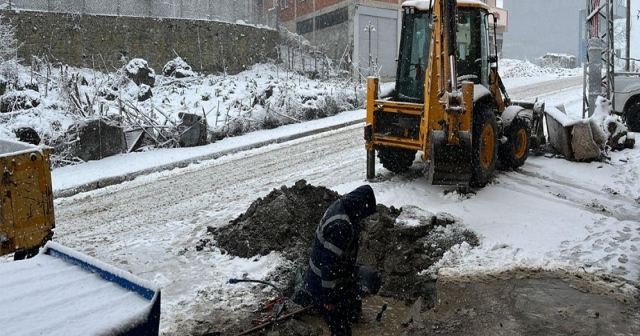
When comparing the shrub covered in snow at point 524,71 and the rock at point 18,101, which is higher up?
the shrub covered in snow at point 524,71

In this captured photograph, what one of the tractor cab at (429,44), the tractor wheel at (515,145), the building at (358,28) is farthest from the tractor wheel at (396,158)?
the building at (358,28)

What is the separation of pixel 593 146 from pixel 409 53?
435 centimetres

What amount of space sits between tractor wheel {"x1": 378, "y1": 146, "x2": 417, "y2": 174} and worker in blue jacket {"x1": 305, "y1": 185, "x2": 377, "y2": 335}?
5.87 meters

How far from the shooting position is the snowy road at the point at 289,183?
21.1ft

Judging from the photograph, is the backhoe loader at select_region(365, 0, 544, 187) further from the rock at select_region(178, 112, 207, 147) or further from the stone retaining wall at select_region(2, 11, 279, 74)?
the stone retaining wall at select_region(2, 11, 279, 74)

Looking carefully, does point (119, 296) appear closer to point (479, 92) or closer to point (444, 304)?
point (444, 304)

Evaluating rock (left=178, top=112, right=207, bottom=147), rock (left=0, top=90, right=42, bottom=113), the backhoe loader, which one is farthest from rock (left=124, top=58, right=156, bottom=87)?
the backhoe loader

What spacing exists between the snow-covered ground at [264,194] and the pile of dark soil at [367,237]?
0.22m

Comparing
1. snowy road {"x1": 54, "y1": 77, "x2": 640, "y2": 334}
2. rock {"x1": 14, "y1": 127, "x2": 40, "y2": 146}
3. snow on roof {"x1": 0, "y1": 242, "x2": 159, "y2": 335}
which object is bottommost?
snowy road {"x1": 54, "y1": 77, "x2": 640, "y2": 334}

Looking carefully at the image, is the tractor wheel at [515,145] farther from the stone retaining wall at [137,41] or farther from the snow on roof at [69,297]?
the stone retaining wall at [137,41]

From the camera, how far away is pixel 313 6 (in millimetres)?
34500

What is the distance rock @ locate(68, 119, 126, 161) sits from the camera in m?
12.7

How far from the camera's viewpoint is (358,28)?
99.1ft

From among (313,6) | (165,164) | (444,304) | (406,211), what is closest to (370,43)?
(313,6)
